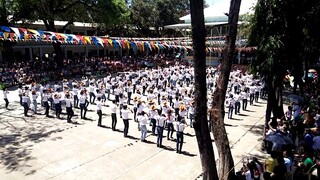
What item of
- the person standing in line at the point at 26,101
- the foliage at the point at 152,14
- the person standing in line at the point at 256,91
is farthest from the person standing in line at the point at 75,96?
the foliage at the point at 152,14

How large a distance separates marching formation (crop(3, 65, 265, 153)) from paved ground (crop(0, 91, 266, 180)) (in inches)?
20.4

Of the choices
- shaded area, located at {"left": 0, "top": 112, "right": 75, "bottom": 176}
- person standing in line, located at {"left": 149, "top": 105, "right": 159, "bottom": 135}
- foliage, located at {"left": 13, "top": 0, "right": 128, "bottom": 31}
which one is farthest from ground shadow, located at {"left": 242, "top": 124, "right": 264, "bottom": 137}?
foliage, located at {"left": 13, "top": 0, "right": 128, "bottom": 31}

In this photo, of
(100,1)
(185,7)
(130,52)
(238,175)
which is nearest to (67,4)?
(100,1)

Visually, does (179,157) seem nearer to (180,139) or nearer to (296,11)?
(180,139)

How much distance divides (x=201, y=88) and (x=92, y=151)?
578cm

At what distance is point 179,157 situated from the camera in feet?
34.2

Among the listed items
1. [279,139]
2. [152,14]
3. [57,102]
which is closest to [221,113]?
[279,139]

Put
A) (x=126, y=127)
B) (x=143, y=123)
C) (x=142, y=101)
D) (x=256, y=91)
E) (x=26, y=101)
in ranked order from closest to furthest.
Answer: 1. (x=143, y=123)
2. (x=126, y=127)
3. (x=142, y=101)
4. (x=26, y=101)
5. (x=256, y=91)

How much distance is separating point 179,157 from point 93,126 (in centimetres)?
500

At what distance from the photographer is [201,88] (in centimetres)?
677

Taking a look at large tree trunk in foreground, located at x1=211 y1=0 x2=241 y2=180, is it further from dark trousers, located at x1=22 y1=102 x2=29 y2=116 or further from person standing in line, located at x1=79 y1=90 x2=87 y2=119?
dark trousers, located at x1=22 y1=102 x2=29 y2=116

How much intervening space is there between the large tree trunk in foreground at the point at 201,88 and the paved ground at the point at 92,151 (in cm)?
218

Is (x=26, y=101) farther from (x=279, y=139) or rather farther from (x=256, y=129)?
(x=279, y=139)

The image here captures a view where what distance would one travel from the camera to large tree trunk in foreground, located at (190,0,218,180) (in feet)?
21.7
